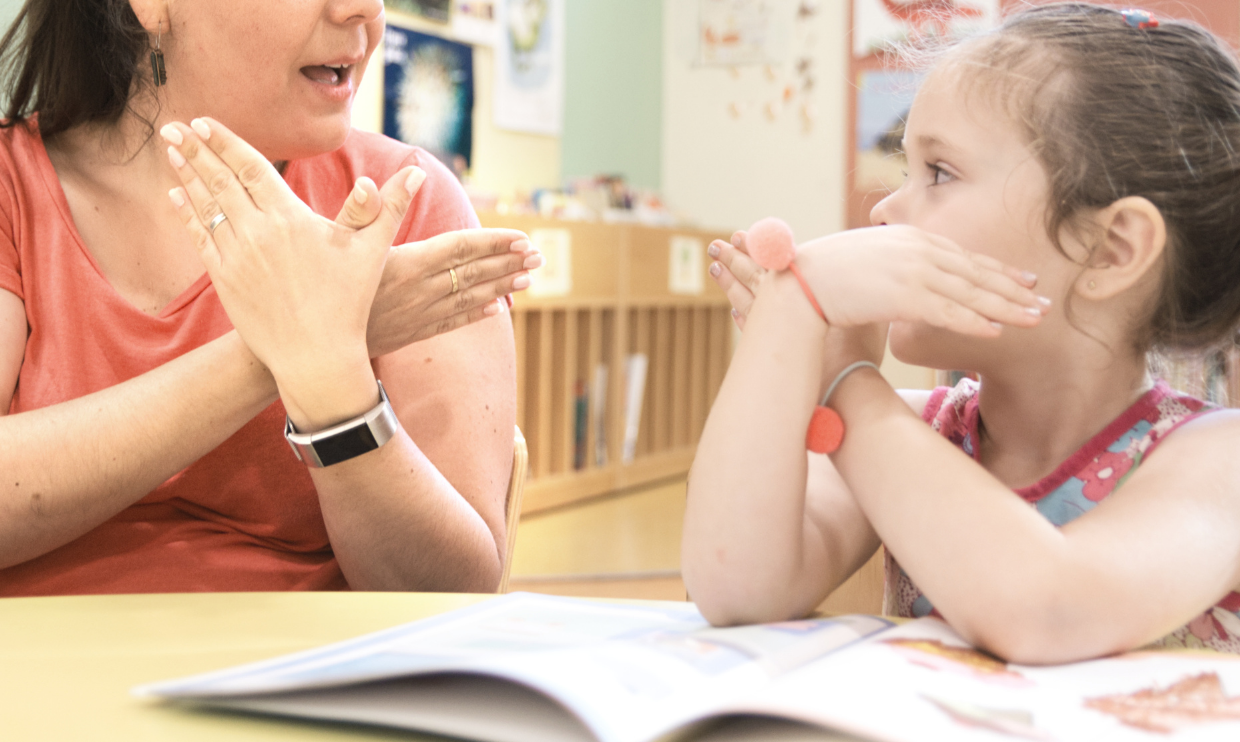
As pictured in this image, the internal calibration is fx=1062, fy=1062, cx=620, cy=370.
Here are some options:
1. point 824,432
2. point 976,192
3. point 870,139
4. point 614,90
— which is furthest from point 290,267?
point 870,139

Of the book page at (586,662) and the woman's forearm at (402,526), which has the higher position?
the book page at (586,662)

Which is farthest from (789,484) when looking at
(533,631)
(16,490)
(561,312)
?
(561,312)

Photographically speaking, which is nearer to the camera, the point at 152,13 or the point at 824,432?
the point at 824,432

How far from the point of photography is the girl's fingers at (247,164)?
0.81 meters

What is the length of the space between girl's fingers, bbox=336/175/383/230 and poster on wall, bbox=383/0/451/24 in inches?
101

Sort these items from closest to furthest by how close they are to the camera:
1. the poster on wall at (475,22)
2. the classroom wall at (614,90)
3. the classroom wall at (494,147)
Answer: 1. the classroom wall at (494,147)
2. the poster on wall at (475,22)
3. the classroom wall at (614,90)

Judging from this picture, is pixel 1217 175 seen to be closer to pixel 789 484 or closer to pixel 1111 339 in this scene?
pixel 1111 339

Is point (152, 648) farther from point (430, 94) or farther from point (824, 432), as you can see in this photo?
point (430, 94)

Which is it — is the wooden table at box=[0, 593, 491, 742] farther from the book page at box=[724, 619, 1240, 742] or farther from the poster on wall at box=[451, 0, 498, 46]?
the poster on wall at box=[451, 0, 498, 46]

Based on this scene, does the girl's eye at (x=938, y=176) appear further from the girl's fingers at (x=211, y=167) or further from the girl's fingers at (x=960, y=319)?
the girl's fingers at (x=211, y=167)

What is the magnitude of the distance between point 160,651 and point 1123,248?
28.4 inches

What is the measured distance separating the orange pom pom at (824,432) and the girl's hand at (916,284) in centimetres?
6

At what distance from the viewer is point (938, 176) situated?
83cm

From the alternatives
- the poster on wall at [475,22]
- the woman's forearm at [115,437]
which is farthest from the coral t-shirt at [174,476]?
the poster on wall at [475,22]
